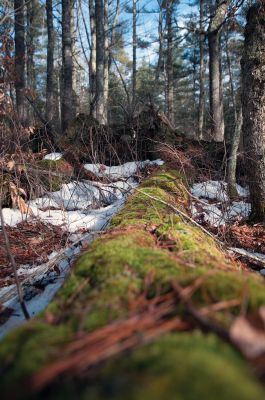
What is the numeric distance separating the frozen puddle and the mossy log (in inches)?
35.1

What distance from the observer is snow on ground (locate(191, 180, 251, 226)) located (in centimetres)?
482

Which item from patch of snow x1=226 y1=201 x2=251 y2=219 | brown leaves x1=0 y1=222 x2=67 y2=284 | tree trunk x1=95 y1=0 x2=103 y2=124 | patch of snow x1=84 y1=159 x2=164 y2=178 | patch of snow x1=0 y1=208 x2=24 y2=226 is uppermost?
tree trunk x1=95 y1=0 x2=103 y2=124

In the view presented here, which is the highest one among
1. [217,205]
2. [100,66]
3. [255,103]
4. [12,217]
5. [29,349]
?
[100,66]

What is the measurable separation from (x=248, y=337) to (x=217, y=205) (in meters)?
5.09

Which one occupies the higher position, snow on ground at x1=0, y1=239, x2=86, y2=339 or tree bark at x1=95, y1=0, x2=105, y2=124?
tree bark at x1=95, y1=0, x2=105, y2=124

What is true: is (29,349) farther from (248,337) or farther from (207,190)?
(207,190)

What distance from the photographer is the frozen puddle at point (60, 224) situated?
2477 millimetres

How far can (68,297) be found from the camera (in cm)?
142

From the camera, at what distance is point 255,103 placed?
465 cm

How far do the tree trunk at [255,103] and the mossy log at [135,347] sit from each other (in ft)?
10.8

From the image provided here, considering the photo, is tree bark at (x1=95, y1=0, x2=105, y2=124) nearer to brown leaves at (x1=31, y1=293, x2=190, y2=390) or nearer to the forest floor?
the forest floor

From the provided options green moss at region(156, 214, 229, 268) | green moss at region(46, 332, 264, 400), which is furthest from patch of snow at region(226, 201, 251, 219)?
green moss at region(46, 332, 264, 400)

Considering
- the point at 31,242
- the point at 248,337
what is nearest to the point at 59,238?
the point at 31,242

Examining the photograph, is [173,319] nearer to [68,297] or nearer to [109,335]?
[109,335]
